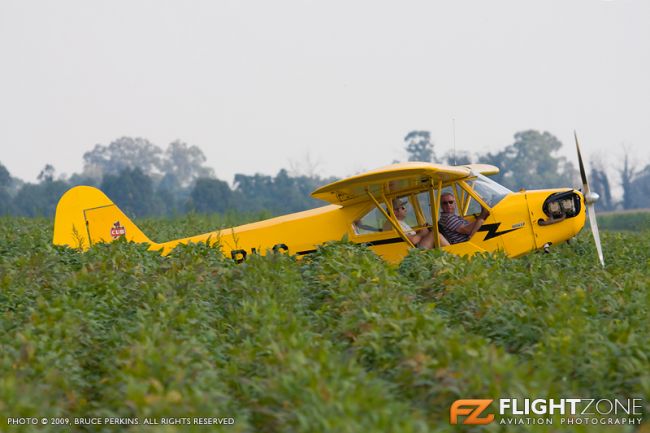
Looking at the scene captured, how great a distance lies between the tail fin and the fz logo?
284 inches

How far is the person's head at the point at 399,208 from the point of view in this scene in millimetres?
10992

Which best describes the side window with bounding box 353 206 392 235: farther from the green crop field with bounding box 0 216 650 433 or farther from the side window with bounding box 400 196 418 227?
the green crop field with bounding box 0 216 650 433

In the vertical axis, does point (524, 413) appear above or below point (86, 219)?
below

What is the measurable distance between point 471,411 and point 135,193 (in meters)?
57.5

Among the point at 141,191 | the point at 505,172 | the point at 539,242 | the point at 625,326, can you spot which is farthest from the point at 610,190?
the point at 625,326

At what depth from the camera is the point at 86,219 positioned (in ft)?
39.6

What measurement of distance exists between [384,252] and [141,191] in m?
52.2

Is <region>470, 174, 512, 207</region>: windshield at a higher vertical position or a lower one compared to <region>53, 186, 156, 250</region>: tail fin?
lower

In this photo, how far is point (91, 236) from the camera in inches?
476

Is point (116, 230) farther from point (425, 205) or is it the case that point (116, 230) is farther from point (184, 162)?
point (184, 162)

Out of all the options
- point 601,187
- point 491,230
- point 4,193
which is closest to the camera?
point 491,230

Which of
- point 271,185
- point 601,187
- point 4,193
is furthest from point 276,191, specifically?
point 601,187

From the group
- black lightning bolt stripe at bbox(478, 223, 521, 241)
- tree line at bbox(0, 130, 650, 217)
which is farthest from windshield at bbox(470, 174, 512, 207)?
tree line at bbox(0, 130, 650, 217)

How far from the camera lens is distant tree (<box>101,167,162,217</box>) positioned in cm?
6088
